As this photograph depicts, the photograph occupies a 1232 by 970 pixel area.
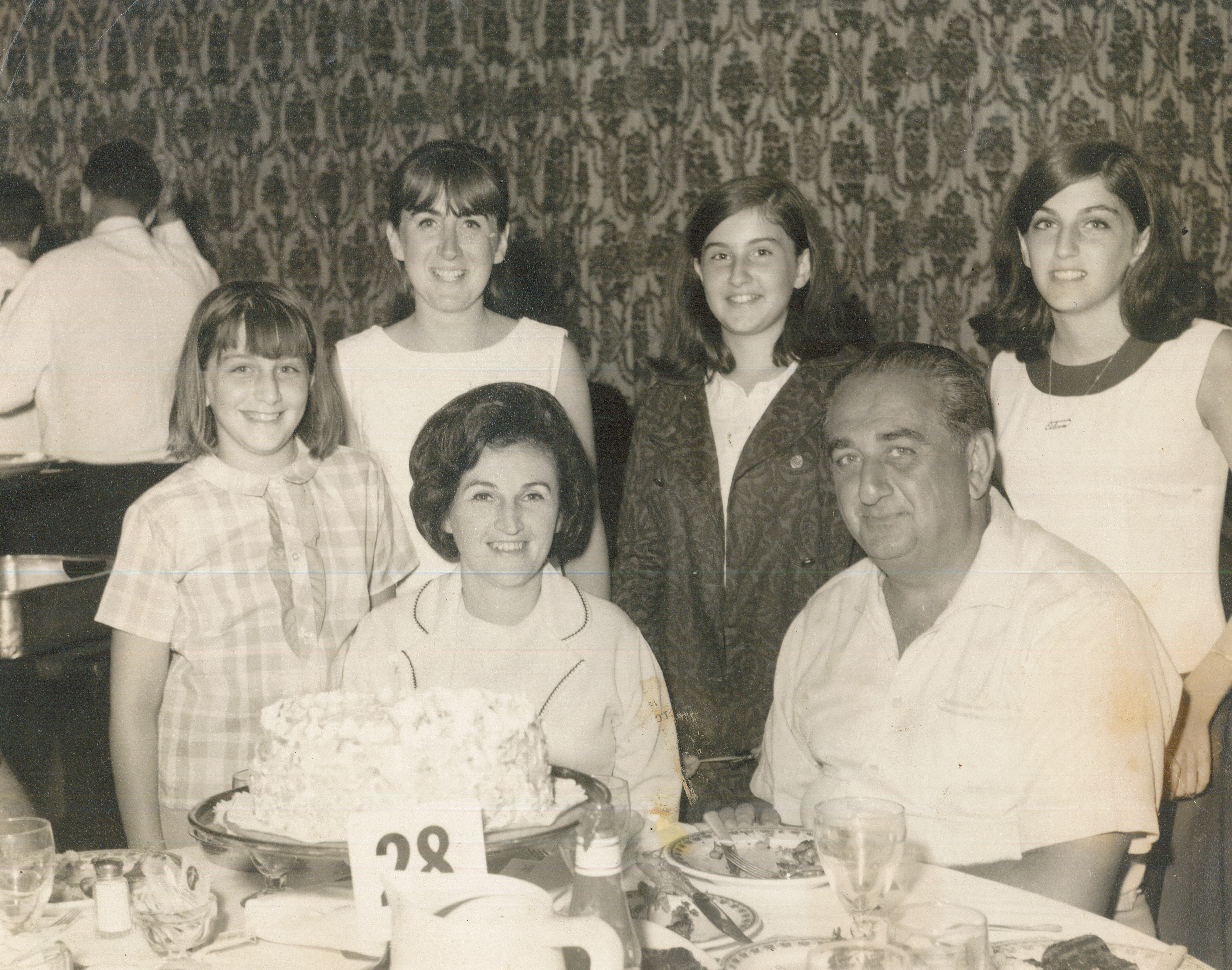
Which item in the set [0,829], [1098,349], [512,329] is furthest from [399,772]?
[1098,349]

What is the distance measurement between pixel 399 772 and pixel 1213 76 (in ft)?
7.20

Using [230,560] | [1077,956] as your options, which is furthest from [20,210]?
[1077,956]

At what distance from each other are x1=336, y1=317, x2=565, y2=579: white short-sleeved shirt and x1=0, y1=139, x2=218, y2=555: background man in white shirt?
13.7 inches

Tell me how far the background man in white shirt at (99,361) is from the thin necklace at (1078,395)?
1641mm

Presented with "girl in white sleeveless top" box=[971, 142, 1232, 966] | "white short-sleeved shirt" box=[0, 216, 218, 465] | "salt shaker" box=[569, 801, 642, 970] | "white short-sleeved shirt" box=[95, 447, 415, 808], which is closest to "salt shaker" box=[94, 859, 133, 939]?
"salt shaker" box=[569, 801, 642, 970]

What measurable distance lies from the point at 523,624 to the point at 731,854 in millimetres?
682

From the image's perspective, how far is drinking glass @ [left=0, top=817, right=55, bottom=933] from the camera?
1.16 m

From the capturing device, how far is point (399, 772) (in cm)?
125

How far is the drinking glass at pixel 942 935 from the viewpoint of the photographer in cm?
106

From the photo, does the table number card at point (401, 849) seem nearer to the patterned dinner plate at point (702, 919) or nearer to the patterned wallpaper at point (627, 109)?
the patterned dinner plate at point (702, 919)

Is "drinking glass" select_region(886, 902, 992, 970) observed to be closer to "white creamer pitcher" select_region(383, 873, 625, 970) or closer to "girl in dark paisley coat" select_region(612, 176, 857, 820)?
"white creamer pitcher" select_region(383, 873, 625, 970)

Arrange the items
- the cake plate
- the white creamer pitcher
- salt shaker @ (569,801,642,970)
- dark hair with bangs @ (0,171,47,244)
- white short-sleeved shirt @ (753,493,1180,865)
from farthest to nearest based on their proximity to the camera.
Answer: dark hair with bangs @ (0,171,47,244), white short-sleeved shirt @ (753,493,1180,865), the cake plate, salt shaker @ (569,801,642,970), the white creamer pitcher

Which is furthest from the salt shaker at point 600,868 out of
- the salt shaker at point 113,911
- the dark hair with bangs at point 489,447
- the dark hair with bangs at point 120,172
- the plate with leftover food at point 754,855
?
the dark hair with bangs at point 120,172

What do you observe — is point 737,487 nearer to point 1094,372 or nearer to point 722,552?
point 722,552
